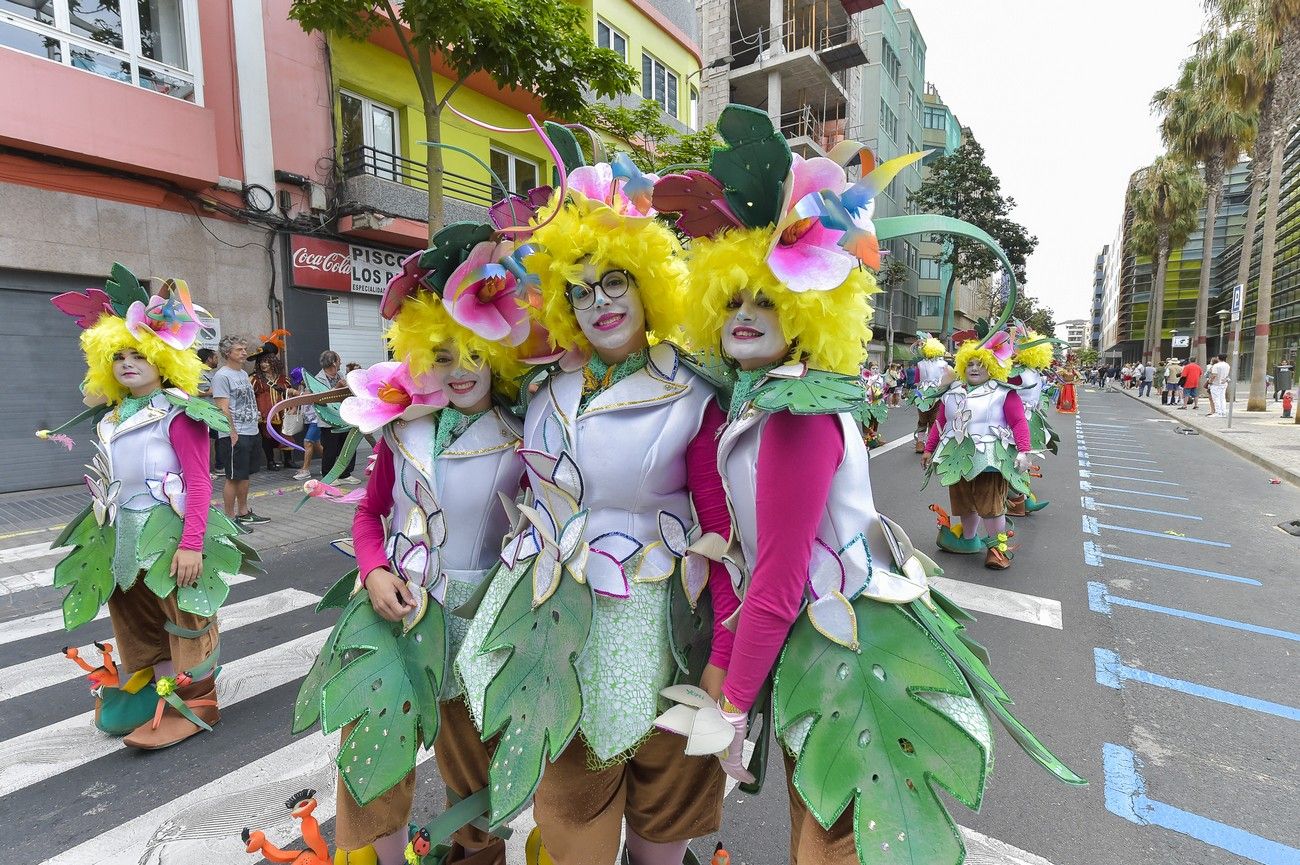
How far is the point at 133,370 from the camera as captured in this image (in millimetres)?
2834

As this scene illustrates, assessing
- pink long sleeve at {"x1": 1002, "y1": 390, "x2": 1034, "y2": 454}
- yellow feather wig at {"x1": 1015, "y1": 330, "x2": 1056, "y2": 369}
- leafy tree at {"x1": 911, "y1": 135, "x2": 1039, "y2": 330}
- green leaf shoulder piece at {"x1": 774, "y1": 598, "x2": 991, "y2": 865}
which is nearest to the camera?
green leaf shoulder piece at {"x1": 774, "y1": 598, "x2": 991, "y2": 865}

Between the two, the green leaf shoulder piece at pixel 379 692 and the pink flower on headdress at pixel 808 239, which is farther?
the green leaf shoulder piece at pixel 379 692

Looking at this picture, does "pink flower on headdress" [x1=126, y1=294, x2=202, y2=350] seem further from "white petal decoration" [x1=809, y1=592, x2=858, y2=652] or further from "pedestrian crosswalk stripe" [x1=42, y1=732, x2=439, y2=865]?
"white petal decoration" [x1=809, y1=592, x2=858, y2=652]

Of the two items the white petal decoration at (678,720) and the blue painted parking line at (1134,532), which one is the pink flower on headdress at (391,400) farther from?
the blue painted parking line at (1134,532)

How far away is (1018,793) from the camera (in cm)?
270

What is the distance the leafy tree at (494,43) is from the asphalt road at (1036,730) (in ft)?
17.7

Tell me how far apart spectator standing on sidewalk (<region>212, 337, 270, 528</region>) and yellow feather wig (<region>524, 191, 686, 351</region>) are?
6042mm

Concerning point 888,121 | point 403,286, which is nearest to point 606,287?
point 403,286

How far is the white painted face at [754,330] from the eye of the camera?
1465mm

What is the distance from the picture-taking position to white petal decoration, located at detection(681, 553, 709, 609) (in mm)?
1604

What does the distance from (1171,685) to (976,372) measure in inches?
106

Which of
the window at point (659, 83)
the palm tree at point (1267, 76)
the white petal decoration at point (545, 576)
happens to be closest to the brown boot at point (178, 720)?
the white petal decoration at point (545, 576)

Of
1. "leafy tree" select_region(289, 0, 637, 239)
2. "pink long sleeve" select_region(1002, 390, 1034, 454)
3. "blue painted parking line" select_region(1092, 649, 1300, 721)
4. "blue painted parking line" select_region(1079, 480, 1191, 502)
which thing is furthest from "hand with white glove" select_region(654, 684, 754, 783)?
"blue painted parking line" select_region(1079, 480, 1191, 502)

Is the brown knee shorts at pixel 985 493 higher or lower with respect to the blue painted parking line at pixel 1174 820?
higher
